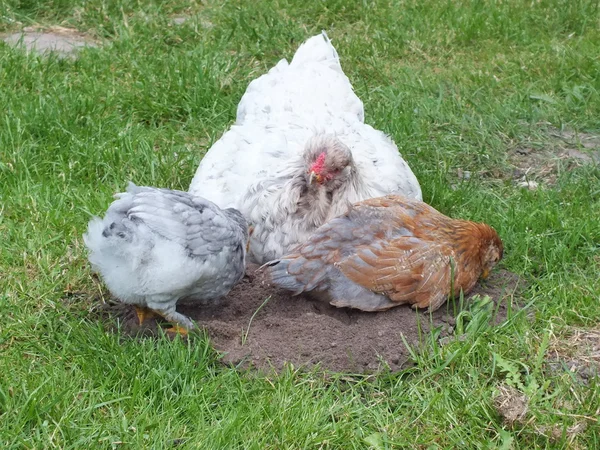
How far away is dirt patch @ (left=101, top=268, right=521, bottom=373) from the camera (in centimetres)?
372

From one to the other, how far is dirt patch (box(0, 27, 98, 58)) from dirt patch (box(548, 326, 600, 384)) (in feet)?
14.1

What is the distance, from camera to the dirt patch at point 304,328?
12.2 feet

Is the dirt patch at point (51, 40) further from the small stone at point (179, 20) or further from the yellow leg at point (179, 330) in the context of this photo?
the yellow leg at point (179, 330)

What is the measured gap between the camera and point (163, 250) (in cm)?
365

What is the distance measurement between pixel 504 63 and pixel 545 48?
0.44 metres

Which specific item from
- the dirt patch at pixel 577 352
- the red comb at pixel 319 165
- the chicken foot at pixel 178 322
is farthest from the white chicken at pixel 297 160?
the dirt patch at pixel 577 352

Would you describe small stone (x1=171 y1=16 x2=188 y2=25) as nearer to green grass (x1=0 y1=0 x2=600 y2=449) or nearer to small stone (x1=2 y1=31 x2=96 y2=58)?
green grass (x1=0 y1=0 x2=600 y2=449)

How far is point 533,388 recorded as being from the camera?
3.46m

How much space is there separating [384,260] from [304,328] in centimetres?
48

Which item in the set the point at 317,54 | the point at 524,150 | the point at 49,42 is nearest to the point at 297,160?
the point at 317,54

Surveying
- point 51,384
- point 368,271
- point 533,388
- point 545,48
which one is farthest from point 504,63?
point 51,384

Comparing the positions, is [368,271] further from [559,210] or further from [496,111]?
[496,111]

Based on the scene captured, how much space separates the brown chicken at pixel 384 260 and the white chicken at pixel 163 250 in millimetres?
333

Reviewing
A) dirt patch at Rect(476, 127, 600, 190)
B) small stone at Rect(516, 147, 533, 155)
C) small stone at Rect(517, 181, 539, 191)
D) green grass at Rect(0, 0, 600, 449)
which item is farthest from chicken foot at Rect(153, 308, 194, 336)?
small stone at Rect(516, 147, 533, 155)
